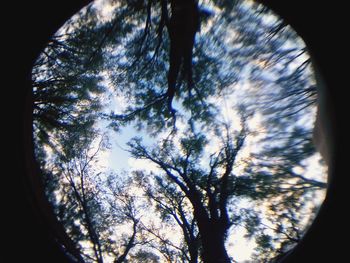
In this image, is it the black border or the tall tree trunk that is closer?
the black border

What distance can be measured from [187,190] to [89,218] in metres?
2.61

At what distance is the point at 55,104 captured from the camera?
4.74 meters

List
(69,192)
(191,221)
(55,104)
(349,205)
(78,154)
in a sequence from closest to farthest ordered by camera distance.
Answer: (349,205) → (55,104) → (69,192) → (78,154) → (191,221)

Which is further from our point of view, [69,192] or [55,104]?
[69,192]

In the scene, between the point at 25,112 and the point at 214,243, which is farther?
the point at 214,243

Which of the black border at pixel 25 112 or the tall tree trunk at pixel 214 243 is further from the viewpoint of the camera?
the tall tree trunk at pixel 214 243

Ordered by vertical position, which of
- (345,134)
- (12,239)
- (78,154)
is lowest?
(12,239)

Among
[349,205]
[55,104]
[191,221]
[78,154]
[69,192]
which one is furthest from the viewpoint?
[191,221]

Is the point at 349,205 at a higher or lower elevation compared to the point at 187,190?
lower

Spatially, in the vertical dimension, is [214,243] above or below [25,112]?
below

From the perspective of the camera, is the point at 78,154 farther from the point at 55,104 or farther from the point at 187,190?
the point at 187,190

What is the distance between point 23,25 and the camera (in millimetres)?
2084

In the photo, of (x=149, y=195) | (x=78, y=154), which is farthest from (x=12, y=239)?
(x=149, y=195)

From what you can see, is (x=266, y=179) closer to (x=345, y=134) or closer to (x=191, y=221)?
(x=191, y=221)
